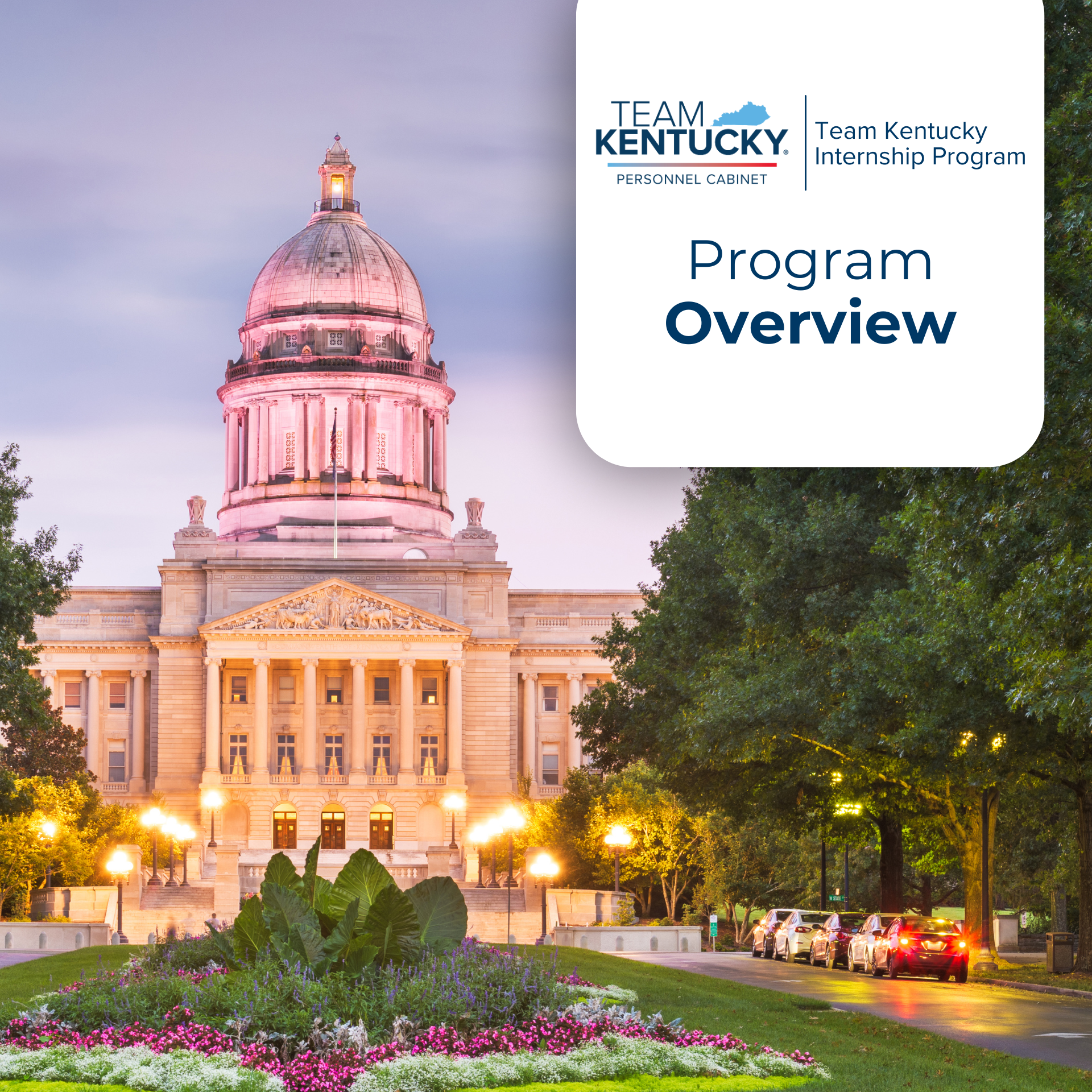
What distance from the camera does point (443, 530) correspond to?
462ft

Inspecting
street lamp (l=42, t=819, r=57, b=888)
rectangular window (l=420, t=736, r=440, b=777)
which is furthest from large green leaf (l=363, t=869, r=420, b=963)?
rectangular window (l=420, t=736, r=440, b=777)

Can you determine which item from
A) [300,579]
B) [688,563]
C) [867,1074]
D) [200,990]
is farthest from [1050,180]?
[300,579]

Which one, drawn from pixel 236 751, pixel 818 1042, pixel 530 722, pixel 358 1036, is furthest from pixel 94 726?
pixel 358 1036

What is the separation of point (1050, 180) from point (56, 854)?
66.2 m

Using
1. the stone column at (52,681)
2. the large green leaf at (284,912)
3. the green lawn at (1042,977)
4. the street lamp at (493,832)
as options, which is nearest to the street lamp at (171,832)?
the street lamp at (493,832)

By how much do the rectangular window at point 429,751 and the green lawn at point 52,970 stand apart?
7399 cm

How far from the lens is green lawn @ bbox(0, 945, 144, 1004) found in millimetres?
26984

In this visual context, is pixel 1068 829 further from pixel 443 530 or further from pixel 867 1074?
pixel 443 530

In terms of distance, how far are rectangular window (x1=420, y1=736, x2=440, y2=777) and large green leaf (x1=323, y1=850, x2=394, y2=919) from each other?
10162 centimetres

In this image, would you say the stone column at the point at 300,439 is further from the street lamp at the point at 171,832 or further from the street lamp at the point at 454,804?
the street lamp at the point at 171,832

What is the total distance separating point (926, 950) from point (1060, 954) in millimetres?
6513

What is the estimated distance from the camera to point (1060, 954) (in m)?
43.9

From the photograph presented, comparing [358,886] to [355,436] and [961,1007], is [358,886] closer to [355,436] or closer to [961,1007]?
[961,1007]

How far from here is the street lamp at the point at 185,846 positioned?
85.3m
